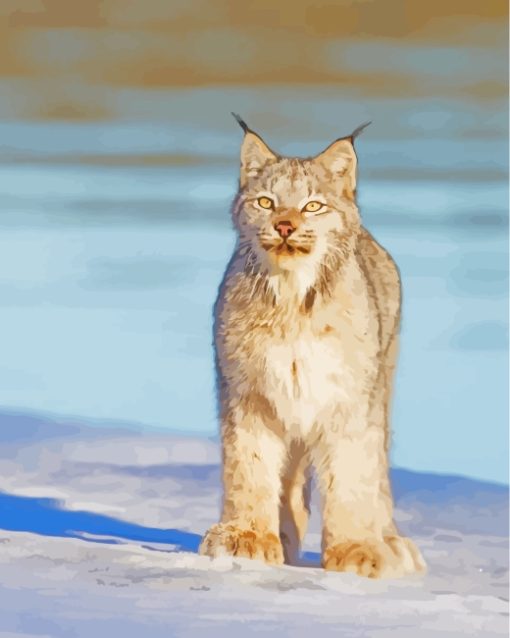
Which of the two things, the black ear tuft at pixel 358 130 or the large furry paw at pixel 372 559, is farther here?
the black ear tuft at pixel 358 130

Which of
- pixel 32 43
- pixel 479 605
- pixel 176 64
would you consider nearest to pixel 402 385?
pixel 479 605

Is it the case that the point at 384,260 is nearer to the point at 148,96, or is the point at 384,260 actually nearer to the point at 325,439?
the point at 325,439

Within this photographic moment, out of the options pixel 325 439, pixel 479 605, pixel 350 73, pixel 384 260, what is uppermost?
pixel 350 73

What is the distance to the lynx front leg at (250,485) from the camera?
7.03 ft

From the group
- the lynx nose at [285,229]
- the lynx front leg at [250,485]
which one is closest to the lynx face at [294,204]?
the lynx nose at [285,229]

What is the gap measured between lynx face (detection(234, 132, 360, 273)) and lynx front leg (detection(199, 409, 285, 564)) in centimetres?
28

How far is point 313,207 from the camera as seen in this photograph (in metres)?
2.13

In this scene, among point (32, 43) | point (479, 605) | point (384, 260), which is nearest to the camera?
point (479, 605)

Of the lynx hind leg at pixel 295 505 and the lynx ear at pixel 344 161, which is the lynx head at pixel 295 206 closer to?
the lynx ear at pixel 344 161

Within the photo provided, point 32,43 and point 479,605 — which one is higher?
point 32,43

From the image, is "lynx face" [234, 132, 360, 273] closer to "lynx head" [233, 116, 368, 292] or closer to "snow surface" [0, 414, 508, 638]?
"lynx head" [233, 116, 368, 292]

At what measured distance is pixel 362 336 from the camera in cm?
213

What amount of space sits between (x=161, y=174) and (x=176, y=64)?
0.70ft

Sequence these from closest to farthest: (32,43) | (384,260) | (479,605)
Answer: (479,605)
(384,260)
(32,43)
